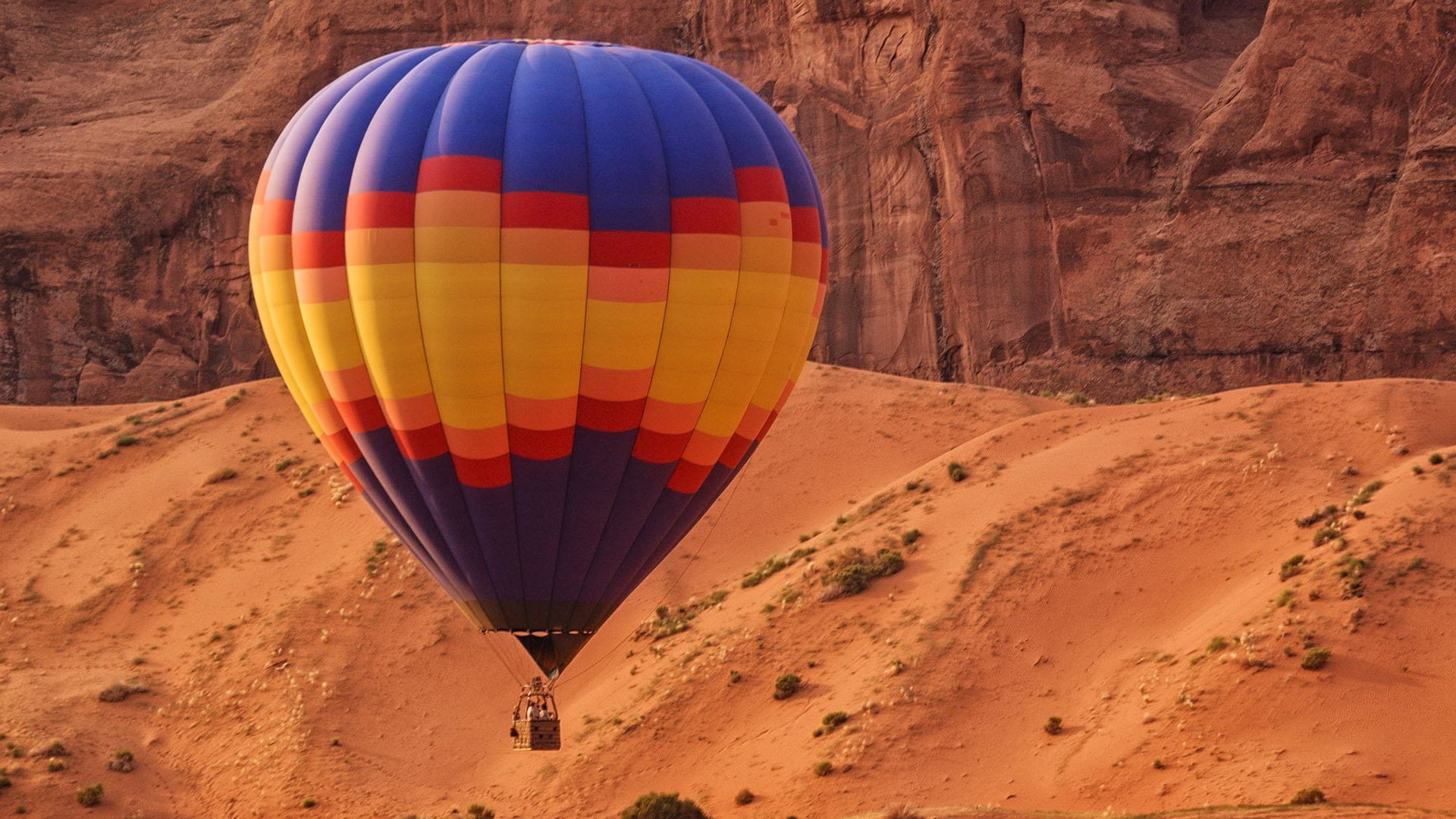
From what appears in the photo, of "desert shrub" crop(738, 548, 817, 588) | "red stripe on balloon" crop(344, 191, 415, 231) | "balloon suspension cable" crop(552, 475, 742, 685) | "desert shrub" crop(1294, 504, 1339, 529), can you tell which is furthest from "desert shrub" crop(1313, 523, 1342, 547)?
"red stripe on balloon" crop(344, 191, 415, 231)

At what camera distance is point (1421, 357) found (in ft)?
178

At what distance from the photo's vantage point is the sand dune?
37.7 meters

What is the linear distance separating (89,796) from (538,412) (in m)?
16.2

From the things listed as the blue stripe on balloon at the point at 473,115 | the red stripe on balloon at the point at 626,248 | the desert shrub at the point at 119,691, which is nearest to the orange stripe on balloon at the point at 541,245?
the red stripe on balloon at the point at 626,248

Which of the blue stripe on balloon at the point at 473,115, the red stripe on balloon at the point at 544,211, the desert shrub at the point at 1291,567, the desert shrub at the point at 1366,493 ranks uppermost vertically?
the blue stripe on balloon at the point at 473,115

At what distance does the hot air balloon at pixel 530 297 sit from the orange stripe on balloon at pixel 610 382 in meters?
0.03

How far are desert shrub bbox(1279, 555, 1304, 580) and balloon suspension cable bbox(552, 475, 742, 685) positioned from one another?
12901mm

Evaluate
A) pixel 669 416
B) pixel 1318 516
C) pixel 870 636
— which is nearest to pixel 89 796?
pixel 870 636

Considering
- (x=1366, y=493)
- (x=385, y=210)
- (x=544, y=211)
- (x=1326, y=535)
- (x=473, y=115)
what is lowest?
(x=1326, y=535)

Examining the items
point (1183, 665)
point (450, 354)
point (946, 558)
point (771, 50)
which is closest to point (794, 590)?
point (946, 558)

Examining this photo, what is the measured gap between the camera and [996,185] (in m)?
60.4

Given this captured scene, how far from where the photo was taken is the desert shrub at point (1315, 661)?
1489 inches

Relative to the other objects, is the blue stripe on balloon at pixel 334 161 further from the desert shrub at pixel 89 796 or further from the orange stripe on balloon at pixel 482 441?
the desert shrub at pixel 89 796

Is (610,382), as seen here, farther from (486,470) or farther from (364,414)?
(364,414)
